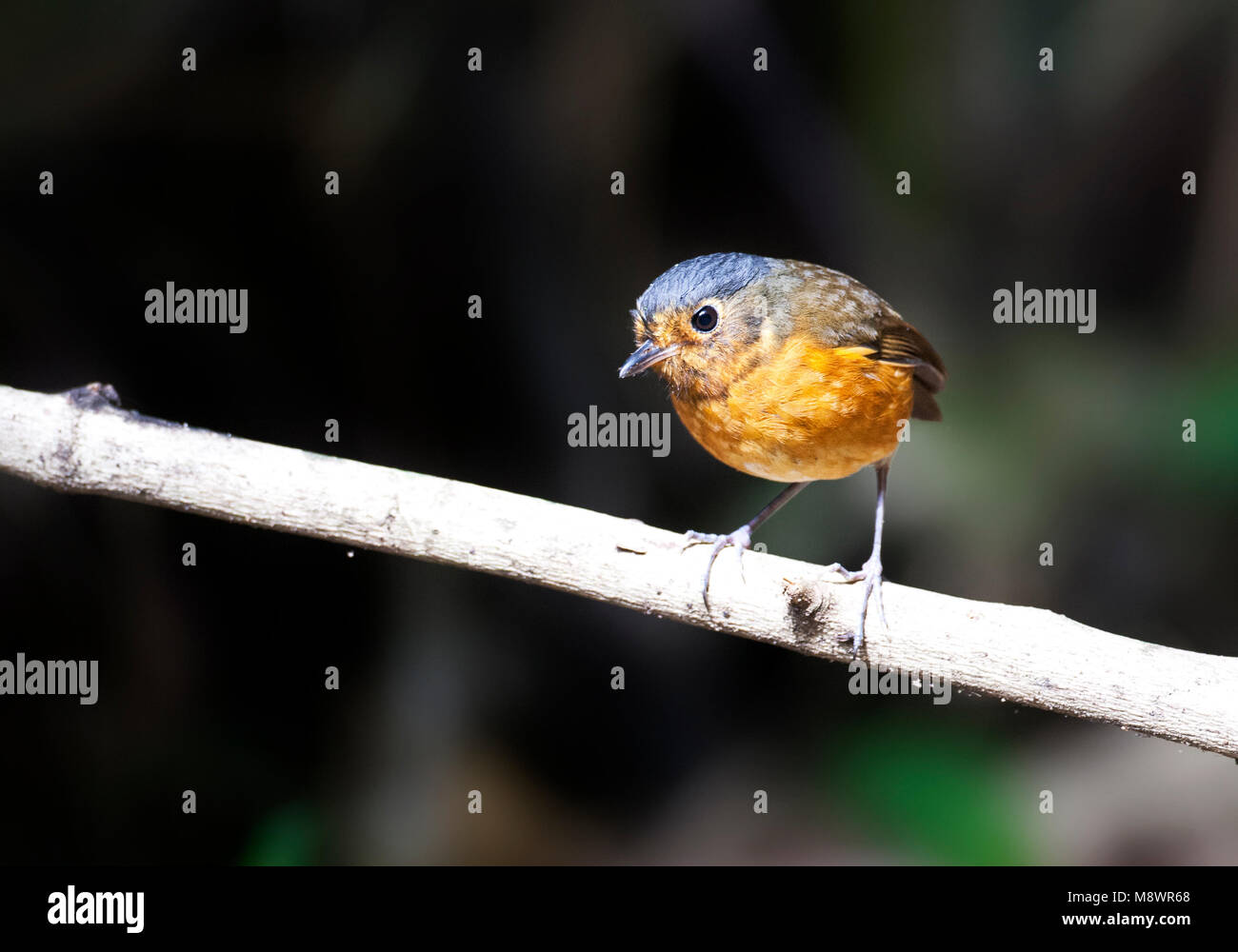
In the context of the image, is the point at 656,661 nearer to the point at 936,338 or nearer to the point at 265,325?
the point at 936,338

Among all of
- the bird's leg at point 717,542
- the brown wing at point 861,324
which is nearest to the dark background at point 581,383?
the brown wing at point 861,324

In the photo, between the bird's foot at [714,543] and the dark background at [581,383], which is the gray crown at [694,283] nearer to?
the bird's foot at [714,543]

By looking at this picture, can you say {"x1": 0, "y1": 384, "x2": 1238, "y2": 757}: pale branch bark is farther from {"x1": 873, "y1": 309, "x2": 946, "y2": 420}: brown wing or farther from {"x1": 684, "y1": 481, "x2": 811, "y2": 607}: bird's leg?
{"x1": 873, "y1": 309, "x2": 946, "y2": 420}: brown wing

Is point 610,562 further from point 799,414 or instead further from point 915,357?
point 915,357

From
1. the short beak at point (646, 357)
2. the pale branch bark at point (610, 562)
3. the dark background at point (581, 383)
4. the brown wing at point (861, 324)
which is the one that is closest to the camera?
the pale branch bark at point (610, 562)

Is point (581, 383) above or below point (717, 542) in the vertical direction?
above

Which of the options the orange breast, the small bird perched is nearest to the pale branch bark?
the small bird perched

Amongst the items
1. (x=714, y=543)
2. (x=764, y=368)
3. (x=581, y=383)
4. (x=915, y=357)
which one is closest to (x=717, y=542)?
(x=714, y=543)
